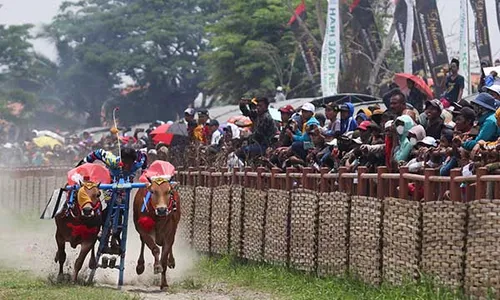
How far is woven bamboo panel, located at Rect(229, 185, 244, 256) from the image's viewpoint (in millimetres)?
16125

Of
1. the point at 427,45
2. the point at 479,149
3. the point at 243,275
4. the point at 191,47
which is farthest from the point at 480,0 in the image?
the point at 191,47

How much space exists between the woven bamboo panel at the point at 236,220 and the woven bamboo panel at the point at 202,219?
1024 millimetres

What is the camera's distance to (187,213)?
734 inches

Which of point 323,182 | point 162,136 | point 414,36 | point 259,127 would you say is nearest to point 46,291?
point 323,182

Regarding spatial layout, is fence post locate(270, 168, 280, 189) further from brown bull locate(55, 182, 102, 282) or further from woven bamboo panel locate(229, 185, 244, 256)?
brown bull locate(55, 182, 102, 282)

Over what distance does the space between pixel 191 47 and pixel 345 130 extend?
48.4m

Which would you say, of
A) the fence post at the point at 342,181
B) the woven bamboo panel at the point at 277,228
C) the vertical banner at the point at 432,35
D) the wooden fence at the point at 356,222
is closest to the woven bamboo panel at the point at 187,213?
the wooden fence at the point at 356,222

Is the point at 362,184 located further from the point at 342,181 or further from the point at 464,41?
the point at 464,41

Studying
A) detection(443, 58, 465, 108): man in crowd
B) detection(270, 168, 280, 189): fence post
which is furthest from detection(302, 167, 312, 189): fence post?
detection(443, 58, 465, 108): man in crowd

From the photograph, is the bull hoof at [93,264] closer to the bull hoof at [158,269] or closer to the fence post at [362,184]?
the bull hoof at [158,269]

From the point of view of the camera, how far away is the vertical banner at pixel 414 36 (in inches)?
1121

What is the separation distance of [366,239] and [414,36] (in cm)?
1701

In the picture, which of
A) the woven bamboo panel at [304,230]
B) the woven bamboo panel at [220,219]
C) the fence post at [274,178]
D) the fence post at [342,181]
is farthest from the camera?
the woven bamboo panel at [220,219]

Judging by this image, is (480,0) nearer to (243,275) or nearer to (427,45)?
(427,45)
